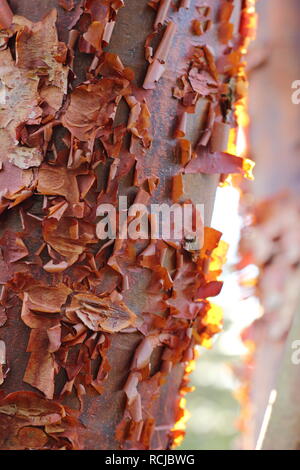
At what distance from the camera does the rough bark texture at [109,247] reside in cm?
42

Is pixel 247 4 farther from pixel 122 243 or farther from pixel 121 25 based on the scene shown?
pixel 122 243

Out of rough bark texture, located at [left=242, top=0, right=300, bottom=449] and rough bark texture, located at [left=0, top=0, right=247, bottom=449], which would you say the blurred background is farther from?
rough bark texture, located at [left=0, top=0, right=247, bottom=449]

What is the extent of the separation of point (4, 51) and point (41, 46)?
27 mm

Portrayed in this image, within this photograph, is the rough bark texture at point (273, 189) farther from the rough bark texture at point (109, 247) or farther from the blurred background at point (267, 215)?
the rough bark texture at point (109, 247)

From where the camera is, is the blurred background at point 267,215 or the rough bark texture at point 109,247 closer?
the rough bark texture at point 109,247

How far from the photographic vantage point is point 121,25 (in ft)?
1.42

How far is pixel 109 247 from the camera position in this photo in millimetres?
439

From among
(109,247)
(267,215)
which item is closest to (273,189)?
(267,215)

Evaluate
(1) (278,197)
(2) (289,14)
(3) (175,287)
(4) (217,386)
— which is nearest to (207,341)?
(3) (175,287)

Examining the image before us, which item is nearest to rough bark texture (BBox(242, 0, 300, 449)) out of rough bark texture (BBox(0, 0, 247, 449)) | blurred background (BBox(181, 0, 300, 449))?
blurred background (BBox(181, 0, 300, 449))

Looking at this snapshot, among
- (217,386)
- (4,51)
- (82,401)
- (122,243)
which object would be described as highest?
(4,51)

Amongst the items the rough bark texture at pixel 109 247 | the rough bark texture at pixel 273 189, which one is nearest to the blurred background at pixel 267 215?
the rough bark texture at pixel 273 189

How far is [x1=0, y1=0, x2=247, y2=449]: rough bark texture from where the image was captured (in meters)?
0.42

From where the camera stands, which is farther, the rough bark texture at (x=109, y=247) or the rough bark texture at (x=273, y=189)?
the rough bark texture at (x=273, y=189)
